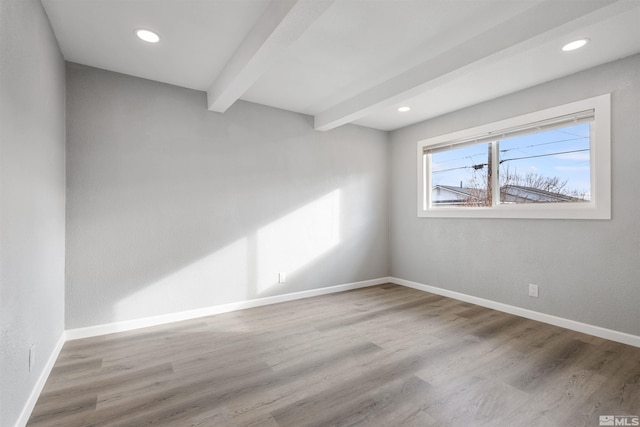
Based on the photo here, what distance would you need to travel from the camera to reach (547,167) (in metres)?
3.19

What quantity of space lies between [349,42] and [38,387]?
3121mm

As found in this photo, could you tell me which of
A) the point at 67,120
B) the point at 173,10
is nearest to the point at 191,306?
the point at 67,120

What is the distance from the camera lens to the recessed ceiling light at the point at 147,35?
2240 mm

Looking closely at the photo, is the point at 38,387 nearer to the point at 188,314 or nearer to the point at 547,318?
the point at 188,314

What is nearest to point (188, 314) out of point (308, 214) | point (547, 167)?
point (308, 214)

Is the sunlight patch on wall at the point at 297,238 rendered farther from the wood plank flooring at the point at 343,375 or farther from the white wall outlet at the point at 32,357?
the white wall outlet at the point at 32,357

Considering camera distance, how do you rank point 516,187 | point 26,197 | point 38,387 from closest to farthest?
point 26,197 → point 38,387 → point 516,187

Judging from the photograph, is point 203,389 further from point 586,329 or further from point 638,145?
point 638,145

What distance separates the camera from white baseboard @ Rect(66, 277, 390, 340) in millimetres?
2738

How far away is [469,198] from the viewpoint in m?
3.94

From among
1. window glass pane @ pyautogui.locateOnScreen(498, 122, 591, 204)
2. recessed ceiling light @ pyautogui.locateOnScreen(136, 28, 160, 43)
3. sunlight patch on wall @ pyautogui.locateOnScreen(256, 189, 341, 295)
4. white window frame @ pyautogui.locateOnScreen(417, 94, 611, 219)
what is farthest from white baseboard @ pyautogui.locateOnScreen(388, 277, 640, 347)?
recessed ceiling light @ pyautogui.locateOnScreen(136, 28, 160, 43)

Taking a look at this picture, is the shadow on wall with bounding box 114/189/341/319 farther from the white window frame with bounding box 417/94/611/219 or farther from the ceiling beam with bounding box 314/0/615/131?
the white window frame with bounding box 417/94/611/219

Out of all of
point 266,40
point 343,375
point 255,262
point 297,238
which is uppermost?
point 266,40

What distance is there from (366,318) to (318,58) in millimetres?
2573
